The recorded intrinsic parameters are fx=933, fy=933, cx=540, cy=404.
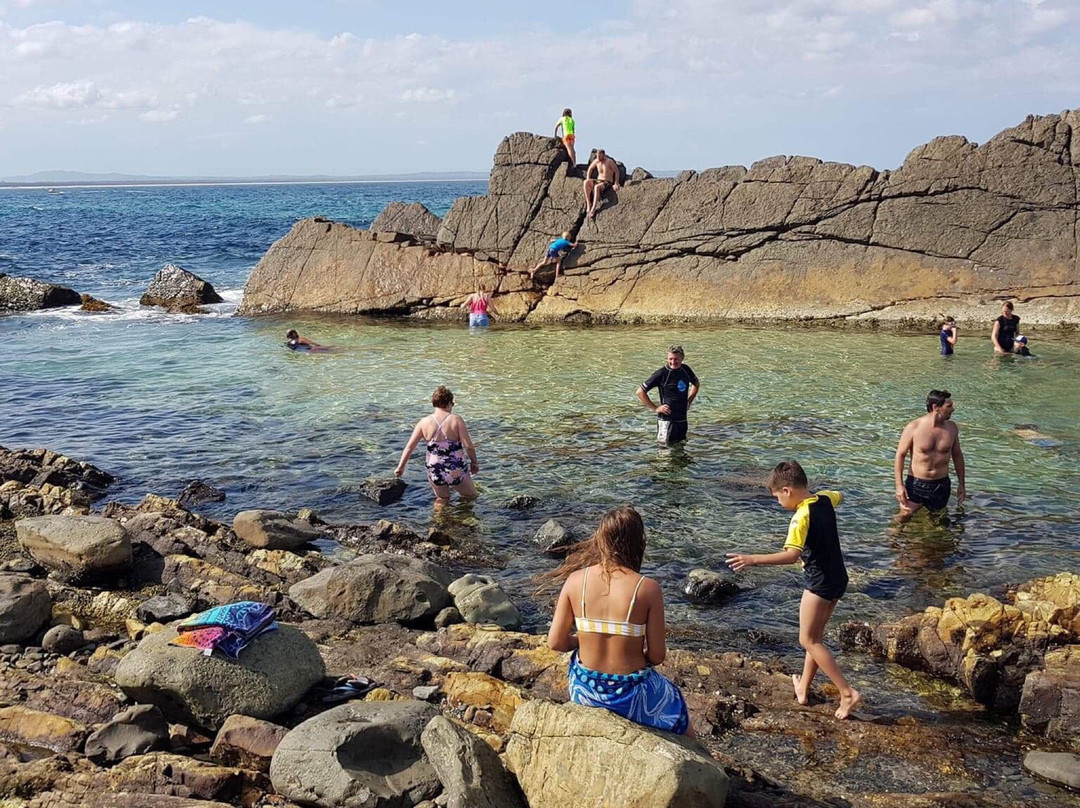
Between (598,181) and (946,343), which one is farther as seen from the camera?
(598,181)

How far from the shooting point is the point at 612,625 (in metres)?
4.93

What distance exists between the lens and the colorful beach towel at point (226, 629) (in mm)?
6090

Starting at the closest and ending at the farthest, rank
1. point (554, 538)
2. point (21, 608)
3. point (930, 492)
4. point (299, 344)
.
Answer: point (21, 608) → point (554, 538) → point (930, 492) → point (299, 344)

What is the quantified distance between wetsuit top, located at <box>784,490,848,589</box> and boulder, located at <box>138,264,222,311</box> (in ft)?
82.9

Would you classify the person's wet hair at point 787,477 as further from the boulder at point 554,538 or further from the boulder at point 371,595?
the boulder at point 554,538

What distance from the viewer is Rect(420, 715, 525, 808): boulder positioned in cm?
468

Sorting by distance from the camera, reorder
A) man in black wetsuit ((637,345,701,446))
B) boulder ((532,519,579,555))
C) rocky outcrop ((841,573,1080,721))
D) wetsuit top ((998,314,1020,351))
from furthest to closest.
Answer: wetsuit top ((998,314,1020,351)), man in black wetsuit ((637,345,701,446)), boulder ((532,519,579,555)), rocky outcrop ((841,573,1080,721))

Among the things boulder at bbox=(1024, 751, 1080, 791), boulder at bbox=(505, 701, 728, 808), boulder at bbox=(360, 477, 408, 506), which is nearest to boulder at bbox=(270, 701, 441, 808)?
boulder at bbox=(505, 701, 728, 808)

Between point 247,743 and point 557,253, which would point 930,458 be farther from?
point 557,253

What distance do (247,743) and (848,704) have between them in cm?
392

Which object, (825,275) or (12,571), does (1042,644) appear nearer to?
(12,571)

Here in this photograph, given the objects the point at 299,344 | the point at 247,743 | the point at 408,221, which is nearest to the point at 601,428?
the point at 299,344

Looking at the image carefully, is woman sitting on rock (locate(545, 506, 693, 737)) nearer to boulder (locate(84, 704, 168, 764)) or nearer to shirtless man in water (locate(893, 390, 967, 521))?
boulder (locate(84, 704, 168, 764))

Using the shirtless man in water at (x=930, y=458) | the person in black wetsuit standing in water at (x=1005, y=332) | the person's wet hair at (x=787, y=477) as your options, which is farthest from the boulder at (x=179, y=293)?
the person's wet hair at (x=787, y=477)
